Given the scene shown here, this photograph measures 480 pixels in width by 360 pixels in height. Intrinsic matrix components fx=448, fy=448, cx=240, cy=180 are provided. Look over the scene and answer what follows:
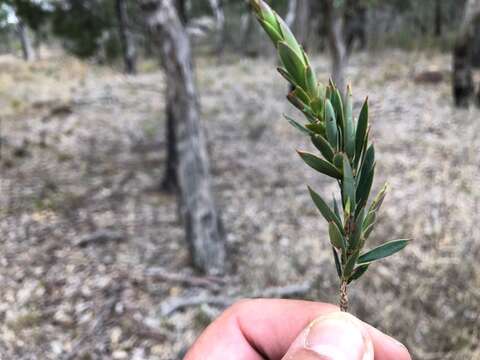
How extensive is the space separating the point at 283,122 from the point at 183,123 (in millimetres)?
4765

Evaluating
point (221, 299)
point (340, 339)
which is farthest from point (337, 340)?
point (221, 299)

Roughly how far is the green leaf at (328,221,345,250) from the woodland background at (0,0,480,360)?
54cm

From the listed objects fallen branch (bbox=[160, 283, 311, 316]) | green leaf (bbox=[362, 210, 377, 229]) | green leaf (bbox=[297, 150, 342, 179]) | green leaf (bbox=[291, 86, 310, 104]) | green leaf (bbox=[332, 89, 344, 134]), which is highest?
green leaf (bbox=[291, 86, 310, 104])

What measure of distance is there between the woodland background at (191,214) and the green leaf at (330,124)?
1.56 ft

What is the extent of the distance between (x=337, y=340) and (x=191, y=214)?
3138mm

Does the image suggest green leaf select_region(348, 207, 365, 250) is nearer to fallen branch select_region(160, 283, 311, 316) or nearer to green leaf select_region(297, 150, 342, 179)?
→ green leaf select_region(297, 150, 342, 179)

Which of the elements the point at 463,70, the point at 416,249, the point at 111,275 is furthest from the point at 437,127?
the point at 111,275

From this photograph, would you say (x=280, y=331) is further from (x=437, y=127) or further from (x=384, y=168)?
(x=437, y=127)

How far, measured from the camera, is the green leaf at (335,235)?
30.1 inches

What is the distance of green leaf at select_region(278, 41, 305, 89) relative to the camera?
727 millimetres

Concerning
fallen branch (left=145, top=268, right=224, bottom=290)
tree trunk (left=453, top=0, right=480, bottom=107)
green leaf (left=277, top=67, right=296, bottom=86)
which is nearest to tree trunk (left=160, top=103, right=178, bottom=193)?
fallen branch (left=145, top=268, right=224, bottom=290)

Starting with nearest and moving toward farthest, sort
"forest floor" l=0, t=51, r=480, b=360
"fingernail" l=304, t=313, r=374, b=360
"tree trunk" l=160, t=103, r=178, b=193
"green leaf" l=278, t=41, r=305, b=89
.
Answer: "green leaf" l=278, t=41, r=305, b=89
"fingernail" l=304, t=313, r=374, b=360
"forest floor" l=0, t=51, r=480, b=360
"tree trunk" l=160, t=103, r=178, b=193

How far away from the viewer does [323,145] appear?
0.76 metres

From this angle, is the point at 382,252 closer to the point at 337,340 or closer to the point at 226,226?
the point at 337,340
